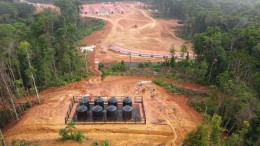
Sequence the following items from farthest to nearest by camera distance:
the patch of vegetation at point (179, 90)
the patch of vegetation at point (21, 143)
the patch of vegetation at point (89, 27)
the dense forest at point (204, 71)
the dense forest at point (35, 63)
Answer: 1. the patch of vegetation at point (89, 27)
2. the patch of vegetation at point (179, 90)
3. the dense forest at point (35, 63)
4. the patch of vegetation at point (21, 143)
5. the dense forest at point (204, 71)

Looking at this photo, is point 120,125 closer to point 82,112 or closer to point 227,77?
point 82,112

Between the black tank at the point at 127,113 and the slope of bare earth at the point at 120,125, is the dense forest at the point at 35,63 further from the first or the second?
the black tank at the point at 127,113

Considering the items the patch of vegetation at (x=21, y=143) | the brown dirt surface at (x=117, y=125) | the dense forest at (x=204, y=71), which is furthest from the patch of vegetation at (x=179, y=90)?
the patch of vegetation at (x=21, y=143)

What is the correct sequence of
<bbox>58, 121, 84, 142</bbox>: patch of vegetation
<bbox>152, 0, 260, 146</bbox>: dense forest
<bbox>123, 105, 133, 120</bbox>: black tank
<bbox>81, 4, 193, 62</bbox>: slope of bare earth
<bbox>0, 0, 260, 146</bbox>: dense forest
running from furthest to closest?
<bbox>81, 4, 193, 62</bbox>: slope of bare earth → <bbox>123, 105, 133, 120</bbox>: black tank → <bbox>58, 121, 84, 142</bbox>: patch of vegetation → <bbox>0, 0, 260, 146</bbox>: dense forest → <bbox>152, 0, 260, 146</bbox>: dense forest

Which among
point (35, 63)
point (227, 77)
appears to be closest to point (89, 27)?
point (35, 63)

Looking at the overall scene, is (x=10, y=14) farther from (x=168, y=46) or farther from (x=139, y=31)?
(x=168, y=46)

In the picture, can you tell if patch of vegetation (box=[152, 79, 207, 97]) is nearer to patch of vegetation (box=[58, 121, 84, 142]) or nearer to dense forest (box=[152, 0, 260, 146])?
dense forest (box=[152, 0, 260, 146])

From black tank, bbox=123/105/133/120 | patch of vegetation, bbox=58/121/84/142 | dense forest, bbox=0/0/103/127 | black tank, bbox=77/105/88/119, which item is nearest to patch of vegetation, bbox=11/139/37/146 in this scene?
patch of vegetation, bbox=58/121/84/142

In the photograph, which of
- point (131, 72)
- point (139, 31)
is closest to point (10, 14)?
point (139, 31)

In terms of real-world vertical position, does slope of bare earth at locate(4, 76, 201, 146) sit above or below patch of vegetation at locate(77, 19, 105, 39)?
below
